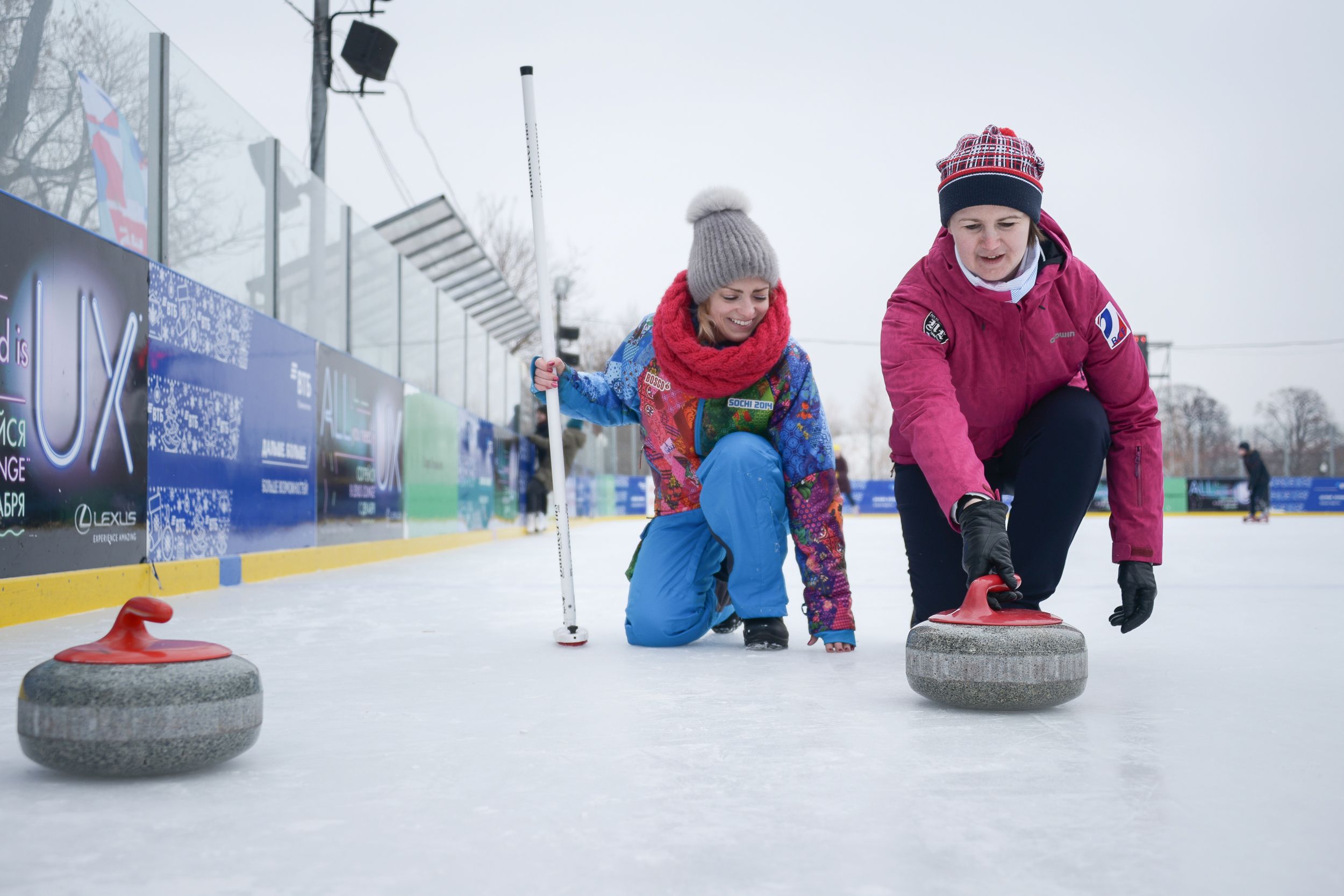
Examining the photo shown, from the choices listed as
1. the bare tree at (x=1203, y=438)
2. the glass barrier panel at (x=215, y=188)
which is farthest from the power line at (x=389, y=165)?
the bare tree at (x=1203, y=438)

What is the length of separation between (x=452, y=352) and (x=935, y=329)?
30.0 ft

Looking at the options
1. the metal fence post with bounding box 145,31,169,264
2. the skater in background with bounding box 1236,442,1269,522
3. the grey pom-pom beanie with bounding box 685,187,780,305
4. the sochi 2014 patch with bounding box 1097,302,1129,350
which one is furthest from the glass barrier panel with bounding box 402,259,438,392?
the skater in background with bounding box 1236,442,1269,522

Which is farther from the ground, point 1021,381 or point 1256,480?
point 1021,381

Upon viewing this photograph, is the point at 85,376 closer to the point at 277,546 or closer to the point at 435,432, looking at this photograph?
the point at 277,546

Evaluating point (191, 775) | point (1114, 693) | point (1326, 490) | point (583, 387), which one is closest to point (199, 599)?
point (583, 387)

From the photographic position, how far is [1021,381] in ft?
7.50

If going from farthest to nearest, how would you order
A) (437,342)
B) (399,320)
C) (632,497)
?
(632,497) < (437,342) < (399,320)

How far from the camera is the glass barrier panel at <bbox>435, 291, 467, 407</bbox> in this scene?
10.4m

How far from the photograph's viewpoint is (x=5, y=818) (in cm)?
113

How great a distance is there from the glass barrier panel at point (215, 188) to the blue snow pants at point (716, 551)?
9.23 ft

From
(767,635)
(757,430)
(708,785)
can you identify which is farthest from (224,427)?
(708,785)

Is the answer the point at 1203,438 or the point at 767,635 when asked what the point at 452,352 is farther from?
the point at 1203,438

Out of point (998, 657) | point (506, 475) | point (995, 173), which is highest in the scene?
point (995, 173)

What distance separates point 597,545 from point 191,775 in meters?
8.64
